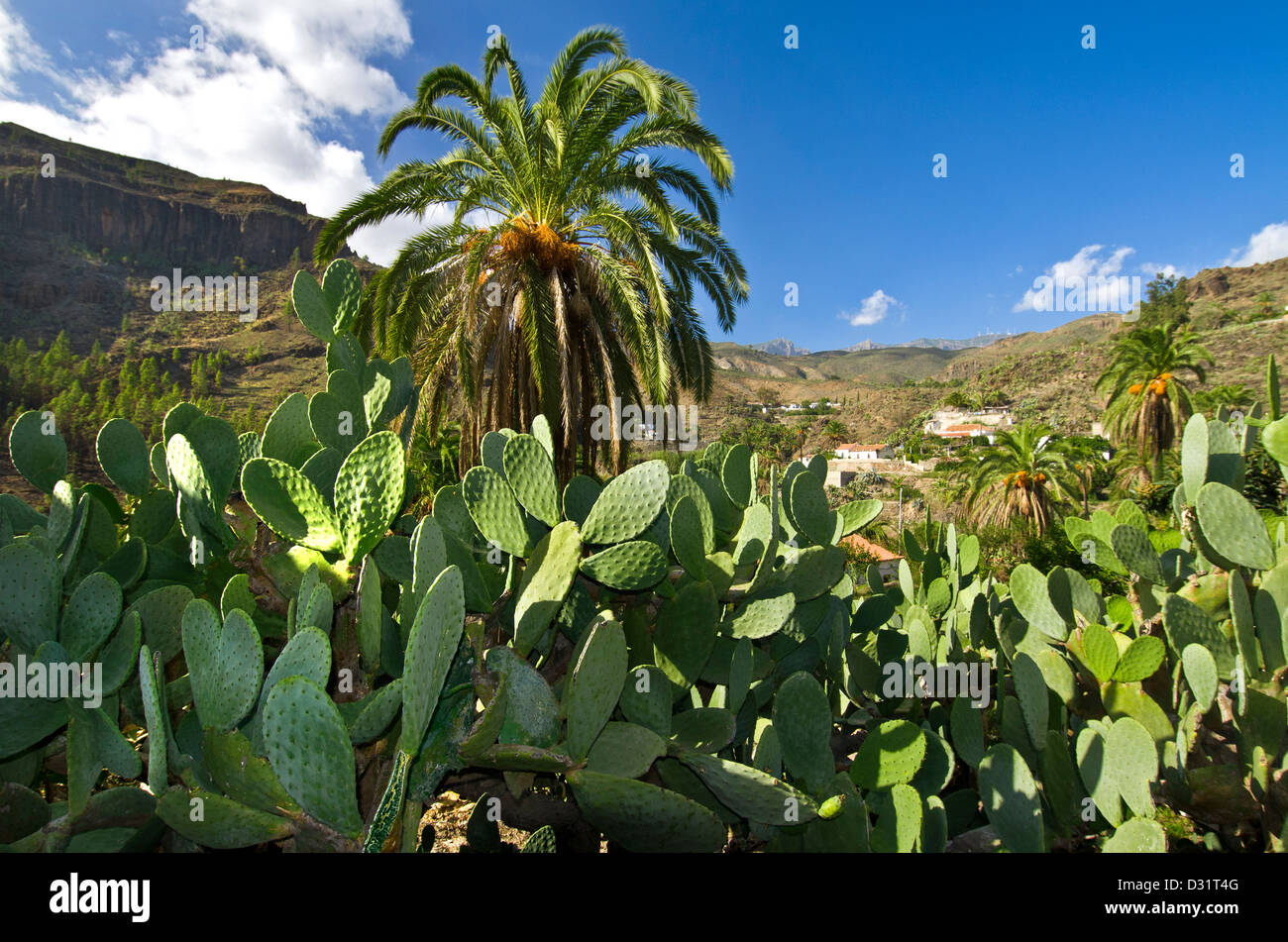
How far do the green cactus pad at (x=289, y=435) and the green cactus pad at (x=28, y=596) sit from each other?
524mm

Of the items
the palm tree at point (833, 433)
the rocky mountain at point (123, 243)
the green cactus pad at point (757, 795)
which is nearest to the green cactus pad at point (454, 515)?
the green cactus pad at point (757, 795)

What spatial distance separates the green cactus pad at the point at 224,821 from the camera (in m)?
0.97

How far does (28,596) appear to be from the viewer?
50.4 inches

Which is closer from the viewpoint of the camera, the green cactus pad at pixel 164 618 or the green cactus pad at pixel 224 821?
the green cactus pad at pixel 224 821

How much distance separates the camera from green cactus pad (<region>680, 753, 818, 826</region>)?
45.4 inches

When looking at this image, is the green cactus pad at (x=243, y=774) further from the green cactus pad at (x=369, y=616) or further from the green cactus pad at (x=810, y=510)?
the green cactus pad at (x=810, y=510)

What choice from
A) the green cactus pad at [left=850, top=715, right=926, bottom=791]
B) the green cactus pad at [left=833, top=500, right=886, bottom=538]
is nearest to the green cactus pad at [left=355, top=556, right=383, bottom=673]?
the green cactus pad at [left=850, top=715, right=926, bottom=791]

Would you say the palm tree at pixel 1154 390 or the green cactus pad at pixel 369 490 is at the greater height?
the palm tree at pixel 1154 390

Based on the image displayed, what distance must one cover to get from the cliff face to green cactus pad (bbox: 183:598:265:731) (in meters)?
83.7

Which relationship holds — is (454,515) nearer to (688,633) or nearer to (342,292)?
(688,633)
